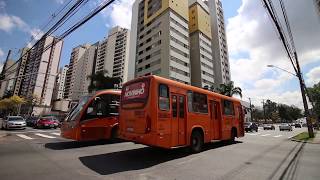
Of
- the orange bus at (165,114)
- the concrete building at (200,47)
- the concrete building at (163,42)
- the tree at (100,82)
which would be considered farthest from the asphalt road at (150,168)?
the concrete building at (200,47)

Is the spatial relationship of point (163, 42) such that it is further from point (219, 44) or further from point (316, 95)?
point (316, 95)

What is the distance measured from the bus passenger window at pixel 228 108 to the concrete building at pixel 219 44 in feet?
253

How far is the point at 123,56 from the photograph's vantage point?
11412 centimetres

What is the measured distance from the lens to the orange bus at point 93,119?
1064 centimetres

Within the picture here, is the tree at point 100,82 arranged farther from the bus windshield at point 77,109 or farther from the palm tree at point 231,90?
the bus windshield at point 77,109

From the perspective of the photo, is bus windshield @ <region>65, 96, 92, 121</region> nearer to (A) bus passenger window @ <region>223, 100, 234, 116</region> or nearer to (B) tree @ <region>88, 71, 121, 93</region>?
(A) bus passenger window @ <region>223, 100, 234, 116</region>

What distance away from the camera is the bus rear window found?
830 cm

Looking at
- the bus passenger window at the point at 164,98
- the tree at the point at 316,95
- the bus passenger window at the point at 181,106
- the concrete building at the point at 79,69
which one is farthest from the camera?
the concrete building at the point at 79,69

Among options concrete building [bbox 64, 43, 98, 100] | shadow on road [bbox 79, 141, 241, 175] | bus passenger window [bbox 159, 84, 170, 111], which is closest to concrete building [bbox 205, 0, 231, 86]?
concrete building [bbox 64, 43, 98, 100]

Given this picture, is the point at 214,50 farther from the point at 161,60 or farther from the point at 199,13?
the point at 161,60

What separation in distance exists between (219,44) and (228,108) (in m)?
84.8

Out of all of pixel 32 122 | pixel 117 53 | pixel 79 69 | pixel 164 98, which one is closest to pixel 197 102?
pixel 164 98

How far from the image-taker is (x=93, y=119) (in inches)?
437

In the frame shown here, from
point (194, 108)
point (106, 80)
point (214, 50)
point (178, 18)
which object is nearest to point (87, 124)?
point (194, 108)
